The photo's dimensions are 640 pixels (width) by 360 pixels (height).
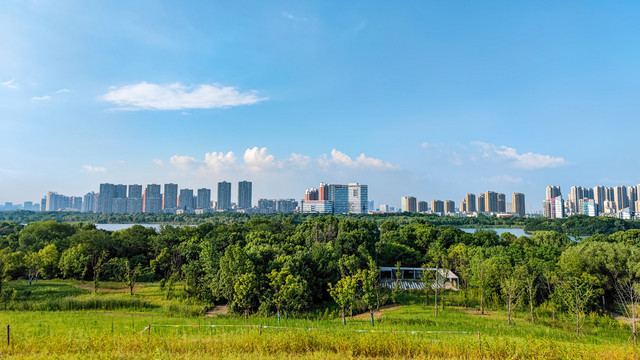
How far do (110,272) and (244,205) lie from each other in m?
162

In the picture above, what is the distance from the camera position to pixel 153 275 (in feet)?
88.9

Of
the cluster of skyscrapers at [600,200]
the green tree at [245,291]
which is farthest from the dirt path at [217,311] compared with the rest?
the cluster of skyscrapers at [600,200]

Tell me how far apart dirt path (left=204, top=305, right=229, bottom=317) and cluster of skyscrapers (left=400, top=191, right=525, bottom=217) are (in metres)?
164

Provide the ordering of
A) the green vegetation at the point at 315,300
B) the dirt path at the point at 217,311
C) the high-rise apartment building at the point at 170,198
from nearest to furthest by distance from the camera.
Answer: the green vegetation at the point at 315,300 → the dirt path at the point at 217,311 → the high-rise apartment building at the point at 170,198

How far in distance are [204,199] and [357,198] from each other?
85.3 metres

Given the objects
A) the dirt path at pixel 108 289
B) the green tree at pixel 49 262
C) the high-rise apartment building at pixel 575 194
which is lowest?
the dirt path at pixel 108 289

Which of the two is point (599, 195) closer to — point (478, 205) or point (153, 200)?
point (478, 205)

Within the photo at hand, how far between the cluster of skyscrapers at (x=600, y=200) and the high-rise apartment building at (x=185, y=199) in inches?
6403

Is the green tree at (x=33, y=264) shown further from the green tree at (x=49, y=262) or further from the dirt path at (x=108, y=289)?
the dirt path at (x=108, y=289)

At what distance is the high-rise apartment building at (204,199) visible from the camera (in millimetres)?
185000

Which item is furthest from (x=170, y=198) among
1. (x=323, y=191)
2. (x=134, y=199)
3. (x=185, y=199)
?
(x=323, y=191)

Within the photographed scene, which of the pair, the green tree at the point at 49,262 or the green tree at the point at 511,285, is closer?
the green tree at the point at 511,285

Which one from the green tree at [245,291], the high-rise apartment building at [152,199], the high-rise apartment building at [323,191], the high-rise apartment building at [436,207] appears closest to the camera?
the green tree at [245,291]

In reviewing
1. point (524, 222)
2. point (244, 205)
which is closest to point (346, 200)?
point (244, 205)
